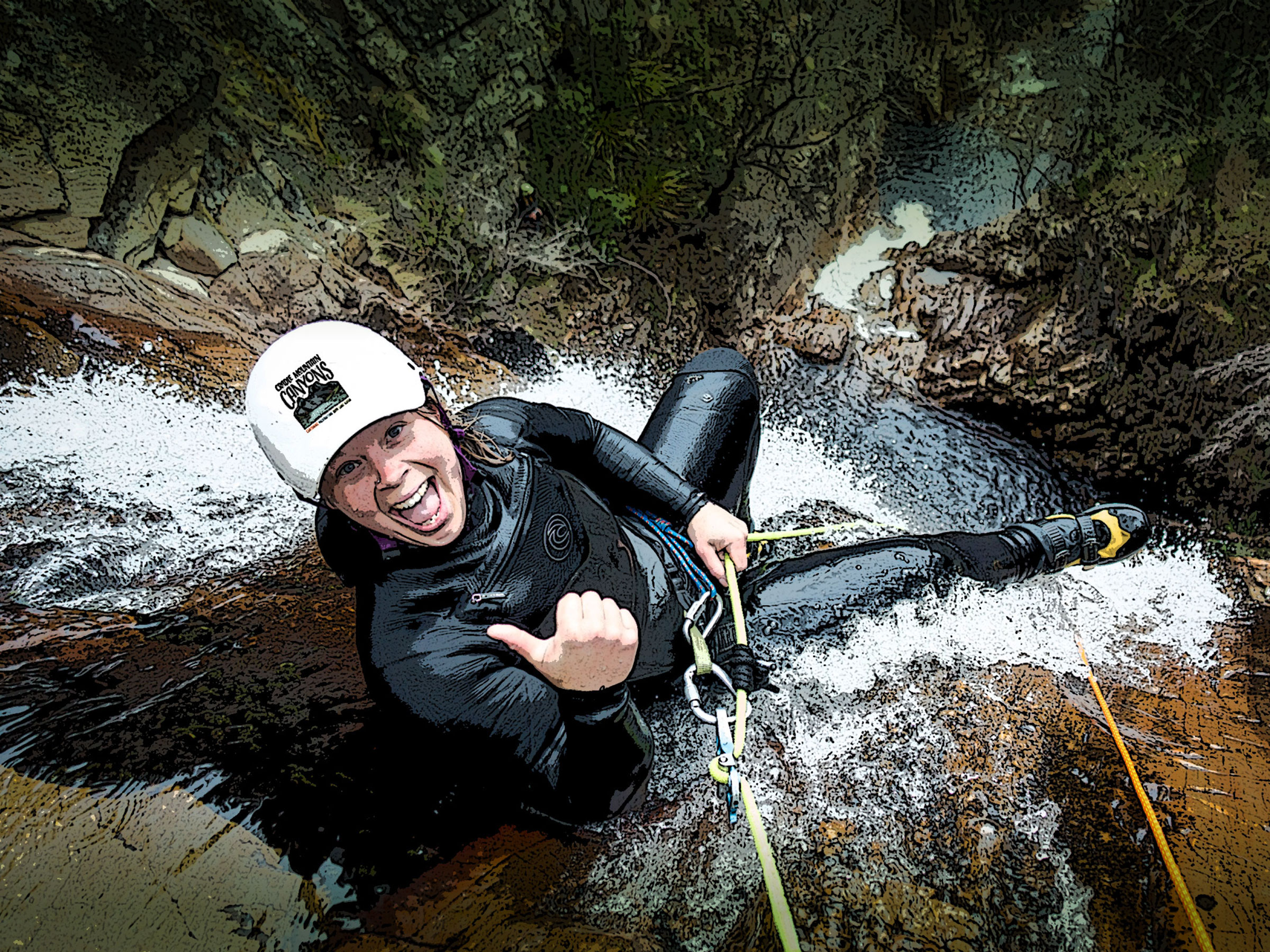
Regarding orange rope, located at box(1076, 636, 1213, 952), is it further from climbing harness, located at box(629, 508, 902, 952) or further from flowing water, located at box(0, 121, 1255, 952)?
climbing harness, located at box(629, 508, 902, 952)

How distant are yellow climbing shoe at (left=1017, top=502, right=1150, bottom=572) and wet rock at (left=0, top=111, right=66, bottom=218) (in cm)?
468

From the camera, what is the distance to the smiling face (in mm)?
1442

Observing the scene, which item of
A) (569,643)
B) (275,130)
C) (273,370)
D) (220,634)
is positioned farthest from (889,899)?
(275,130)

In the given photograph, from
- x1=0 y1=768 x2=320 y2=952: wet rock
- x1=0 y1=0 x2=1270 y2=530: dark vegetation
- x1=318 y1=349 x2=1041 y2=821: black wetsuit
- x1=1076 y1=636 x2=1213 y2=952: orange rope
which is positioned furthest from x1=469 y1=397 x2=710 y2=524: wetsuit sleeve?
x1=0 y1=0 x2=1270 y2=530: dark vegetation

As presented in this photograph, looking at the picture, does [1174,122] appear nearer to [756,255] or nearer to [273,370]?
[756,255]

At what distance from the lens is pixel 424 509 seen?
1509 millimetres

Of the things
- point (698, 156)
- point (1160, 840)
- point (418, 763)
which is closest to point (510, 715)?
point (418, 763)

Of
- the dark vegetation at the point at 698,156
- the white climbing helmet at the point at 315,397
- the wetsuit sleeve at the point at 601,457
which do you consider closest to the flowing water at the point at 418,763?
the wetsuit sleeve at the point at 601,457

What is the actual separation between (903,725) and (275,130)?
441 centimetres

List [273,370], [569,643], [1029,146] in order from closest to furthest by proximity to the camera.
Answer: [569,643] → [273,370] → [1029,146]

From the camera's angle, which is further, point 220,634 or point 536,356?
point 536,356

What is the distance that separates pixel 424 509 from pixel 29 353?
2.44 metres

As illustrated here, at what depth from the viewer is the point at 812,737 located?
203 cm

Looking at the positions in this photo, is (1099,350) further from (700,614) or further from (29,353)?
(29,353)
